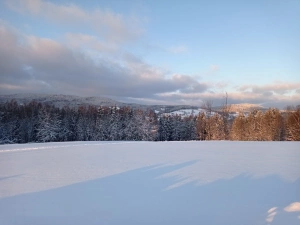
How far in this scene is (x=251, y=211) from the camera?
4293 mm

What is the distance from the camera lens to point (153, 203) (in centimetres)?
472

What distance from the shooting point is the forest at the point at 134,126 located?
1463 inches

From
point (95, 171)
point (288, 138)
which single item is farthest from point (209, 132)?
point (95, 171)

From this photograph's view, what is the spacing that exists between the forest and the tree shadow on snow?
3107 centimetres

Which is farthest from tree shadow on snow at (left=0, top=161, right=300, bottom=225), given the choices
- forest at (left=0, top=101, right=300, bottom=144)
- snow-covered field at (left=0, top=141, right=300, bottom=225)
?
forest at (left=0, top=101, right=300, bottom=144)

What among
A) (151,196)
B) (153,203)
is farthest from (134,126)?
(153,203)

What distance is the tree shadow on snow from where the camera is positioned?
158 inches

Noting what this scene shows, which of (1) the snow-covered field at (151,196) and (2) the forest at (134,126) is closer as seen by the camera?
(1) the snow-covered field at (151,196)

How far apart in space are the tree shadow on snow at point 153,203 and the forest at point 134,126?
102 feet

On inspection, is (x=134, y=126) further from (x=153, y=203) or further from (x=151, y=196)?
(x=153, y=203)

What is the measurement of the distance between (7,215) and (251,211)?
14.3ft

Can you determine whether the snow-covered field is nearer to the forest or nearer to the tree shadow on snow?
the tree shadow on snow

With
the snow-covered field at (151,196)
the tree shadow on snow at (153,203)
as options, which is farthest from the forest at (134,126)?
the tree shadow on snow at (153,203)

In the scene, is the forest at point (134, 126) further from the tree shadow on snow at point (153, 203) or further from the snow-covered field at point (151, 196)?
the tree shadow on snow at point (153, 203)
